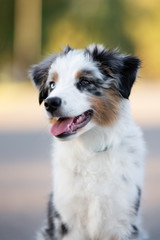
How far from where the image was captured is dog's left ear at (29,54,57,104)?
617 cm

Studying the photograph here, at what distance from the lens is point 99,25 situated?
134 ft

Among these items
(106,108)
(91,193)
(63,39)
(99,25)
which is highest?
(106,108)

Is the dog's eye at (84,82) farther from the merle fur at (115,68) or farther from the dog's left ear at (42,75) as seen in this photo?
the dog's left ear at (42,75)

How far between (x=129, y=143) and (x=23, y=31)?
31.6m

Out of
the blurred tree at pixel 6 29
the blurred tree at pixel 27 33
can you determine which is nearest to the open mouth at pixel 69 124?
the blurred tree at pixel 27 33

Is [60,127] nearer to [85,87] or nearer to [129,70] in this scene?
[85,87]

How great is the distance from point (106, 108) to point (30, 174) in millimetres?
4508

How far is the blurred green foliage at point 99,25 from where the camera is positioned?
3788 centimetres

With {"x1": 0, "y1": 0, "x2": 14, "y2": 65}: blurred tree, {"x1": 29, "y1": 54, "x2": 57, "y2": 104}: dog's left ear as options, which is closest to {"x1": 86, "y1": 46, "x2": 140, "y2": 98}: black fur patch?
{"x1": 29, "y1": 54, "x2": 57, "y2": 104}: dog's left ear

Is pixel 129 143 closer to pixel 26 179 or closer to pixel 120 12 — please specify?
pixel 26 179

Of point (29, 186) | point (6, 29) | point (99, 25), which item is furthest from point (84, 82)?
point (99, 25)

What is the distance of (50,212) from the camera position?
5.97 metres

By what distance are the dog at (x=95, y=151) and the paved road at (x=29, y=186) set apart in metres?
1.29

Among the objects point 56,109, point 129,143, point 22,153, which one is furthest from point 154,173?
point 56,109
